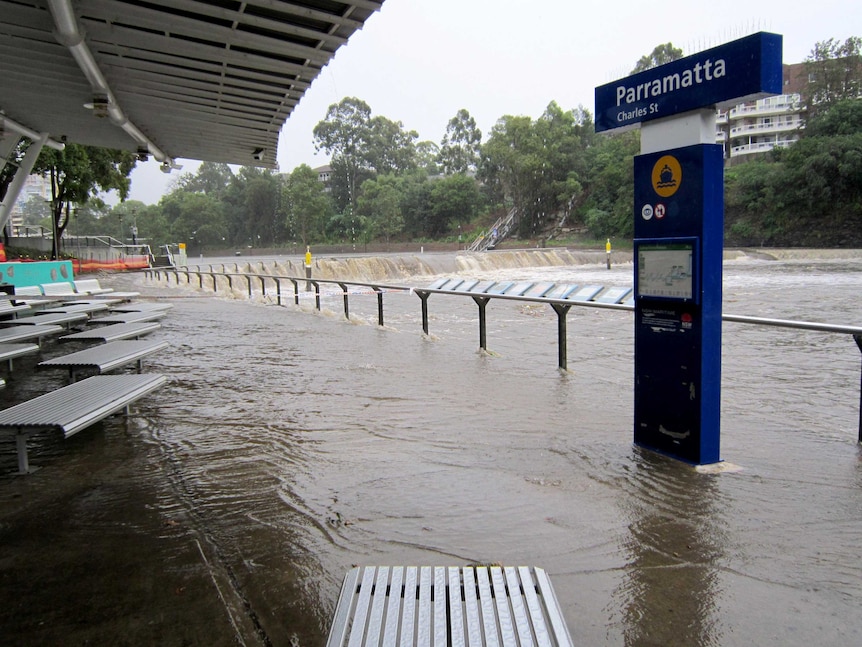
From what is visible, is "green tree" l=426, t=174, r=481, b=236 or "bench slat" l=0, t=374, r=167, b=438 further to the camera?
"green tree" l=426, t=174, r=481, b=236

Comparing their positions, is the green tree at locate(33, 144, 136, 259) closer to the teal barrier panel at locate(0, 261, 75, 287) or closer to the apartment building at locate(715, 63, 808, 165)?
the teal barrier panel at locate(0, 261, 75, 287)

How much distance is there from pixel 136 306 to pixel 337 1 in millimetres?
7669

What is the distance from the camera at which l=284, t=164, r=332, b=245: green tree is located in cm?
7731

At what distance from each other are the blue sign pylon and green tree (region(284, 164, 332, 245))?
7606 cm

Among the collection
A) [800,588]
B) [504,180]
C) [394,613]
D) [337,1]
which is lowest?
[800,588]

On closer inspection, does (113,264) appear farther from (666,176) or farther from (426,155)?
(426,155)

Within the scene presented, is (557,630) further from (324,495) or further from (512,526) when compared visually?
(324,495)

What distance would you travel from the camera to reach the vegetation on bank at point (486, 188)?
50.8 m

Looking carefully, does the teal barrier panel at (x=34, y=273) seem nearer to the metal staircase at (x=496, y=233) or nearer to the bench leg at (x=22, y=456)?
the bench leg at (x=22, y=456)

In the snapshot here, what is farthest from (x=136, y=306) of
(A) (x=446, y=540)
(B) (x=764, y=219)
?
(B) (x=764, y=219)

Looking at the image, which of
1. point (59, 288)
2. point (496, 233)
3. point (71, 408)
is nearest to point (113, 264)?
point (59, 288)

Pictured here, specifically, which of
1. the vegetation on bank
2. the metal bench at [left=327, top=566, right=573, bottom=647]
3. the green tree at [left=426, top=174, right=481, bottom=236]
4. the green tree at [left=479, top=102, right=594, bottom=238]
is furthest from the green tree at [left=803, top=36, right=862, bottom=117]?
the metal bench at [left=327, top=566, right=573, bottom=647]

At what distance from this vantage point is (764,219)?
55.7 m

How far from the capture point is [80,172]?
29234mm
